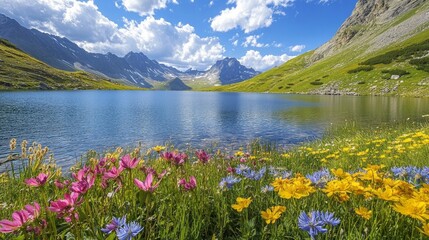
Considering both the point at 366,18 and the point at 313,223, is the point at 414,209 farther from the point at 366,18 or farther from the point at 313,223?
the point at 366,18

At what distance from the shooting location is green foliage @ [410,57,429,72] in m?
81.7

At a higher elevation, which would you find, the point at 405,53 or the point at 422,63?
the point at 405,53

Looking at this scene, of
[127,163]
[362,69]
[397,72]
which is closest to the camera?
[127,163]

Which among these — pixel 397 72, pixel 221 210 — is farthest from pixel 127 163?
pixel 397 72

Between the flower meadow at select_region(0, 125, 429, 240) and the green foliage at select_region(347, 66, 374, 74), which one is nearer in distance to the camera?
the flower meadow at select_region(0, 125, 429, 240)

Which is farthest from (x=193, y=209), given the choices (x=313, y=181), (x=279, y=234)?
(x=313, y=181)

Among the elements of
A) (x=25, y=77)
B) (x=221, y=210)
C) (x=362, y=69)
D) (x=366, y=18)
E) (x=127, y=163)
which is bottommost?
(x=221, y=210)

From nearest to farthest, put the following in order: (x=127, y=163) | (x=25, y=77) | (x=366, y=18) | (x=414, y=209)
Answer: (x=414, y=209), (x=127, y=163), (x=25, y=77), (x=366, y=18)

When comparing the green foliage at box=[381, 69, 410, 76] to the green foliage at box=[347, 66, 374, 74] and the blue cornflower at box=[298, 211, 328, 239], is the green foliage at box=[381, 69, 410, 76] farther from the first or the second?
the blue cornflower at box=[298, 211, 328, 239]

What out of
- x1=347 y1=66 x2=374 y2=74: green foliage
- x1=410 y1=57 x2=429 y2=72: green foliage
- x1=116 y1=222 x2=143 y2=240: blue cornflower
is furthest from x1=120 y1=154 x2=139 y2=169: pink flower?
x1=347 y1=66 x2=374 y2=74: green foliage

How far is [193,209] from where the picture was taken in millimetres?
3400

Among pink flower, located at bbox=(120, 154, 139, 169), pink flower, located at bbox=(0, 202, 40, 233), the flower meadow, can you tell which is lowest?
the flower meadow

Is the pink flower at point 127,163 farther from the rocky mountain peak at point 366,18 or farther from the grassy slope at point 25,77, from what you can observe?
the rocky mountain peak at point 366,18

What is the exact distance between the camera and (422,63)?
281 feet
